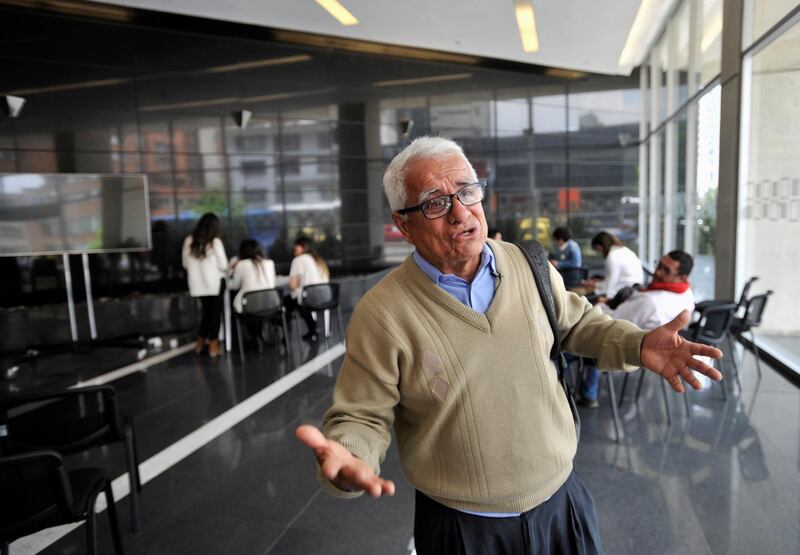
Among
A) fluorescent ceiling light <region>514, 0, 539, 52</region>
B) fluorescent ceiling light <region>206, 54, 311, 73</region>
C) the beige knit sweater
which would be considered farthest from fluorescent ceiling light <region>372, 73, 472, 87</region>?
the beige knit sweater

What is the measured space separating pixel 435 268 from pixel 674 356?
60 centimetres

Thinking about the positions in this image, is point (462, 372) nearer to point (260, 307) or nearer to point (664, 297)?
point (664, 297)

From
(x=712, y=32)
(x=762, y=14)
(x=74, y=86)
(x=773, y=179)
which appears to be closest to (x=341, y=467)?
(x=773, y=179)

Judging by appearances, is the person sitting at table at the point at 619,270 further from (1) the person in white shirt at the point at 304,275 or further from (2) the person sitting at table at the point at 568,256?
(1) the person in white shirt at the point at 304,275

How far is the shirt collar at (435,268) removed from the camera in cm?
130

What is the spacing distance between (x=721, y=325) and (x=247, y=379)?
14.0 ft

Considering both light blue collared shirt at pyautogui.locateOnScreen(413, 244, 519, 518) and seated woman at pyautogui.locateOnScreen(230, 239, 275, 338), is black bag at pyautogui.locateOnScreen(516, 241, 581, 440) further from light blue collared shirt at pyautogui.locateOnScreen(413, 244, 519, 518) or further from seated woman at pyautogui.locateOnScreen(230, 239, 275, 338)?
seated woman at pyautogui.locateOnScreen(230, 239, 275, 338)

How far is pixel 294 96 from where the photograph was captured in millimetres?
10148

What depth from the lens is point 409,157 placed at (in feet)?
4.25

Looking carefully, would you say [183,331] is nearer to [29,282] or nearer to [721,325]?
[29,282]

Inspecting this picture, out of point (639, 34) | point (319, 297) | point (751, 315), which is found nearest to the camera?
point (751, 315)

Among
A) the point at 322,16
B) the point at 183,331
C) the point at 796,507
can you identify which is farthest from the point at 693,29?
the point at 183,331

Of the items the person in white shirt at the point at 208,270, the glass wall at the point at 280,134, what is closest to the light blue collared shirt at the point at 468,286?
the person in white shirt at the point at 208,270

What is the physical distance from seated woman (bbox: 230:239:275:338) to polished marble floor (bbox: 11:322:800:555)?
1768mm
